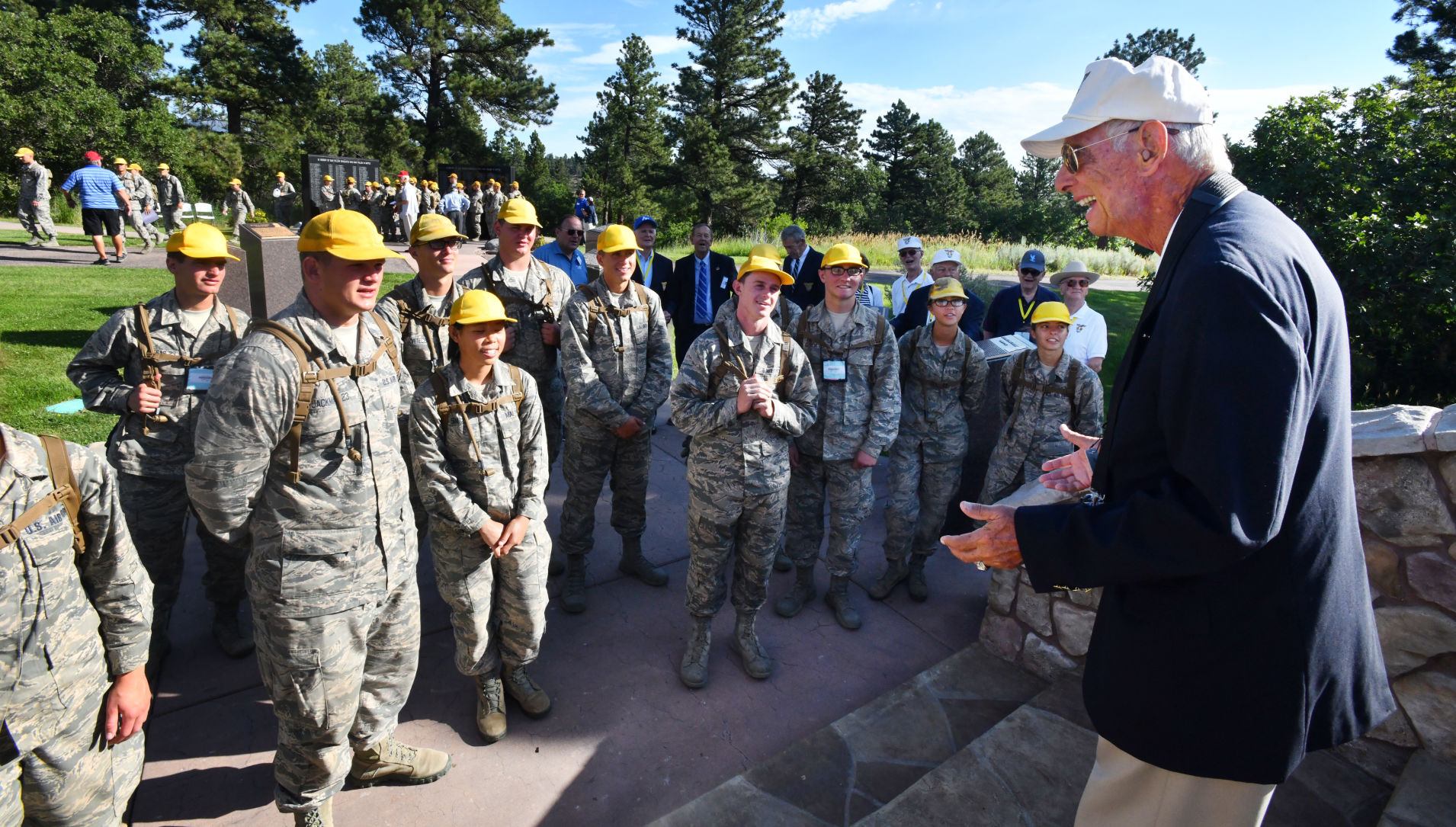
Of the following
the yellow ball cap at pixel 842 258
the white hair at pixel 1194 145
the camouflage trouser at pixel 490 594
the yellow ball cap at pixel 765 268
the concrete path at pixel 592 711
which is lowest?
the concrete path at pixel 592 711

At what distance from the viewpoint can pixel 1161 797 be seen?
153 centimetres

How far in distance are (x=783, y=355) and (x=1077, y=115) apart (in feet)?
7.54

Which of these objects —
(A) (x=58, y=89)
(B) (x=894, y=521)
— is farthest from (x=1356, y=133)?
(A) (x=58, y=89)

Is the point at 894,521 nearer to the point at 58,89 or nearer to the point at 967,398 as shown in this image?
the point at 967,398

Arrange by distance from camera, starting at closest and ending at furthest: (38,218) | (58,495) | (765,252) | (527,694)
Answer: (58,495) < (527,694) < (765,252) < (38,218)

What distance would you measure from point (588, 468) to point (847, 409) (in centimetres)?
154

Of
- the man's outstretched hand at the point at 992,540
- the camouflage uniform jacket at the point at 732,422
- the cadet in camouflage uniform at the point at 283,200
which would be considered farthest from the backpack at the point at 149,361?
the cadet in camouflage uniform at the point at 283,200

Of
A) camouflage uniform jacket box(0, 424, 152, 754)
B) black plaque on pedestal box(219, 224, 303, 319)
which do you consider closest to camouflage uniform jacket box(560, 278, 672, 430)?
camouflage uniform jacket box(0, 424, 152, 754)

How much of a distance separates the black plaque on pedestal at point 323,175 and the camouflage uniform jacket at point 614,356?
21.7 metres

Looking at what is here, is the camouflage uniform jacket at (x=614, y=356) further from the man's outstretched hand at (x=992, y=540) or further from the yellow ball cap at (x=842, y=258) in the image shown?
the man's outstretched hand at (x=992, y=540)

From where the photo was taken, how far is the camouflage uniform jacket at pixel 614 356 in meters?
4.22

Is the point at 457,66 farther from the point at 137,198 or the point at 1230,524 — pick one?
the point at 1230,524

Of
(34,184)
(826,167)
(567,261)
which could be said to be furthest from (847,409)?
(826,167)

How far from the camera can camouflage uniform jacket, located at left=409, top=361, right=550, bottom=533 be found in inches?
120
